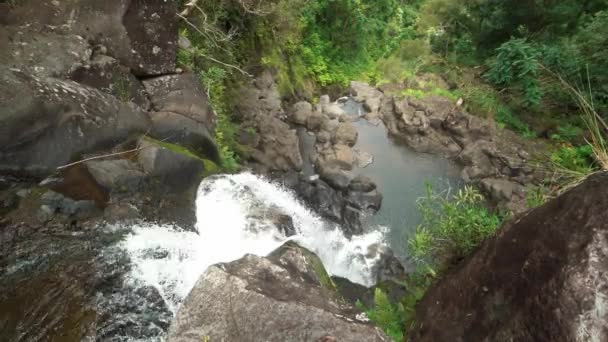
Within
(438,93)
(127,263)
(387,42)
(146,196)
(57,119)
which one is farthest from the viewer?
(387,42)

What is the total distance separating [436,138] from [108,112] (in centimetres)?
894

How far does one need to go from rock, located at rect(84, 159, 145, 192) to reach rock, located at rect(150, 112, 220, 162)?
84 cm

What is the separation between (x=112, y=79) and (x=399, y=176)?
706cm

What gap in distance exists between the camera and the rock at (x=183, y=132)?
5.75 m

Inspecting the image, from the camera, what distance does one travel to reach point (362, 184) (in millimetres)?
8531

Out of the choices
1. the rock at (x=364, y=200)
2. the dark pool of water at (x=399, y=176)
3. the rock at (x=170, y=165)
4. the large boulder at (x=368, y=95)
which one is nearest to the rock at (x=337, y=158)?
the dark pool of water at (x=399, y=176)

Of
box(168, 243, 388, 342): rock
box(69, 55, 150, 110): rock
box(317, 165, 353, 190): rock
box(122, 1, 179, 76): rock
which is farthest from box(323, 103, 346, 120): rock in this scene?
box(168, 243, 388, 342): rock

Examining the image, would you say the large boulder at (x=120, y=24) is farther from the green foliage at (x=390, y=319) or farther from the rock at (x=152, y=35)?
the green foliage at (x=390, y=319)

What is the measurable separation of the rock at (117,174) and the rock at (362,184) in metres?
4.93

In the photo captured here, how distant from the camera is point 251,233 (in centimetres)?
580

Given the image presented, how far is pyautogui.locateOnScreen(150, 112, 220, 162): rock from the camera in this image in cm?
575

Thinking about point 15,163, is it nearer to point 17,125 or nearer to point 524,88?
point 17,125

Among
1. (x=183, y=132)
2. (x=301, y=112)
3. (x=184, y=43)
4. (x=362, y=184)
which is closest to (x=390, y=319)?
(x=183, y=132)

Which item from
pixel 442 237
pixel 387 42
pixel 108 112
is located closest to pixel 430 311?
pixel 442 237
